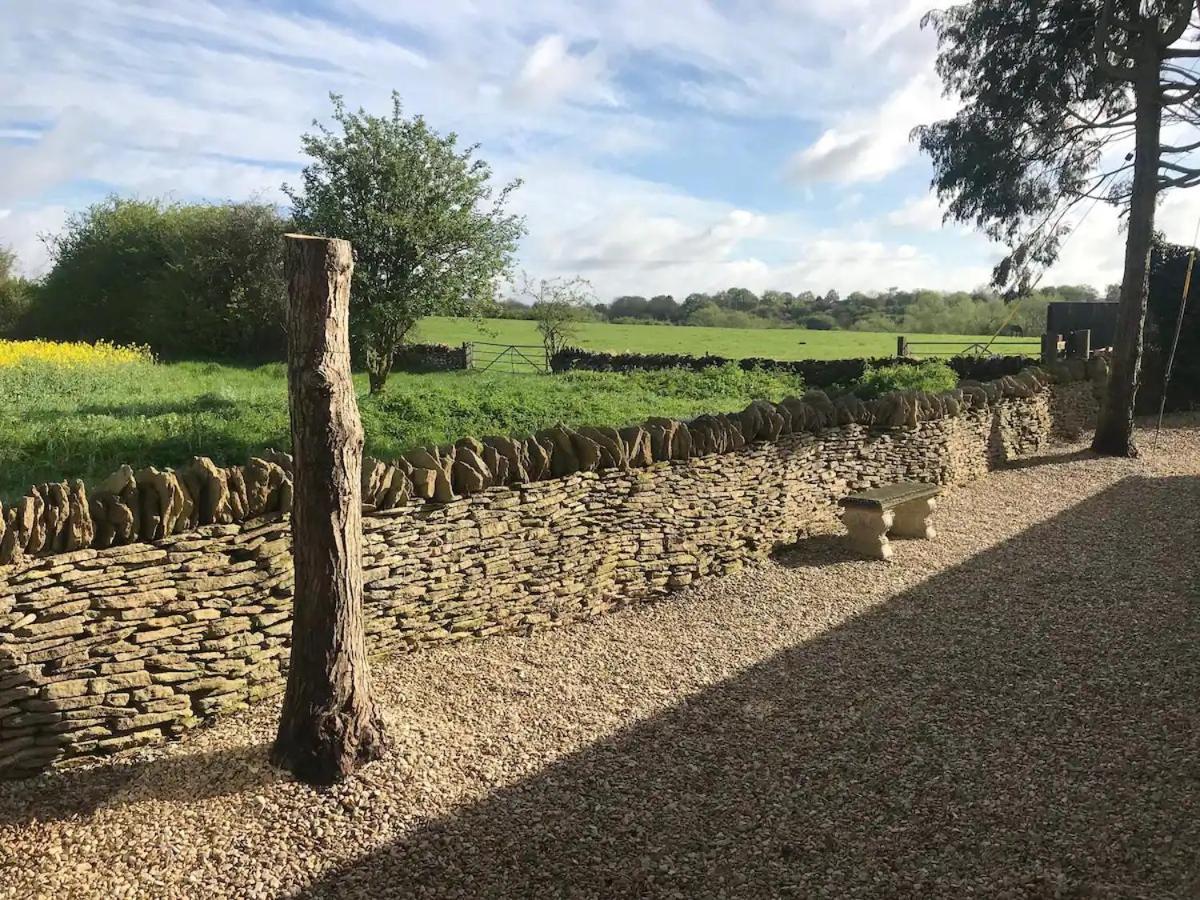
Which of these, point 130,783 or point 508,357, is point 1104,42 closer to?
point 130,783

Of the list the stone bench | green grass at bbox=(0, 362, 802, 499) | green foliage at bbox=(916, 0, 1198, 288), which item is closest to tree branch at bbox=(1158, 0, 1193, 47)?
green foliage at bbox=(916, 0, 1198, 288)

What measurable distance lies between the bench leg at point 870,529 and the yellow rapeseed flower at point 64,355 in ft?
46.0

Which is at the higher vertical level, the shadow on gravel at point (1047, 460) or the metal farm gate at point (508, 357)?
the metal farm gate at point (508, 357)

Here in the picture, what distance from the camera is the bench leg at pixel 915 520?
9242 millimetres

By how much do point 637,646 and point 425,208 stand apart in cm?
1152

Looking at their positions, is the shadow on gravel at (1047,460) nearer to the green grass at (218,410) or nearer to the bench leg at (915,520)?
the bench leg at (915,520)

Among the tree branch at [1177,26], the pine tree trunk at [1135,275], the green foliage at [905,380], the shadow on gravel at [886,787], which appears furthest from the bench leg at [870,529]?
the tree branch at [1177,26]

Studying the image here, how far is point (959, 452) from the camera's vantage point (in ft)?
A: 38.0

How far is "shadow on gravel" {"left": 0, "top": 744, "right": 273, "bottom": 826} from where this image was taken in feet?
13.2

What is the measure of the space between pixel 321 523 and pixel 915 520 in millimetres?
7152

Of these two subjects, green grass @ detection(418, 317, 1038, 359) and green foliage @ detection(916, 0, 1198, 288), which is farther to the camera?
green grass @ detection(418, 317, 1038, 359)

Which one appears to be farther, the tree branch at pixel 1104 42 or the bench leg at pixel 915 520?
the tree branch at pixel 1104 42

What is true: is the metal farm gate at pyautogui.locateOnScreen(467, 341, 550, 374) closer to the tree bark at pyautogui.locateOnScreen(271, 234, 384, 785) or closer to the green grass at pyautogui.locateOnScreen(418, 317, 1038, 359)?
the green grass at pyautogui.locateOnScreen(418, 317, 1038, 359)

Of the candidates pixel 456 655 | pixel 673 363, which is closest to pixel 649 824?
pixel 456 655
